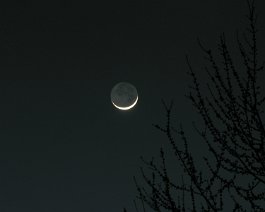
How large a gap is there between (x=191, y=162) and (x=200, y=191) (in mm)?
360

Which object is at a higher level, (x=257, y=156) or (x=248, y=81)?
(x=248, y=81)

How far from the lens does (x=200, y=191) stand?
242 inches

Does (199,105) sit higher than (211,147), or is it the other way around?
(199,105)

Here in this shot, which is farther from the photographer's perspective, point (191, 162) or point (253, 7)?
point (253, 7)

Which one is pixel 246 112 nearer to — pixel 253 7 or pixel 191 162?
pixel 191 162

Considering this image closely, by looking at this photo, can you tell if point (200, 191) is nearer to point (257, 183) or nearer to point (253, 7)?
point (257, 183)

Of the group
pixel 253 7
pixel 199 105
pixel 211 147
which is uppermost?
pixel 253 7

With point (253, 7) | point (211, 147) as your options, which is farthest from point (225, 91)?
point (253, 7)

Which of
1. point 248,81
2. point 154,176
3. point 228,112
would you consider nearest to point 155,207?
point 154,176

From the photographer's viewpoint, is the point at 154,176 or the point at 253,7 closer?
the point at 154,176

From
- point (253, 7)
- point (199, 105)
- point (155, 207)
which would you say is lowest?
point (155, 207)

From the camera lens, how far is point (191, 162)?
20.4 ft

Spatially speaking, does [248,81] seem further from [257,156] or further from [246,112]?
[257,156]

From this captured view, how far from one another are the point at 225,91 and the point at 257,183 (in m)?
1.20
